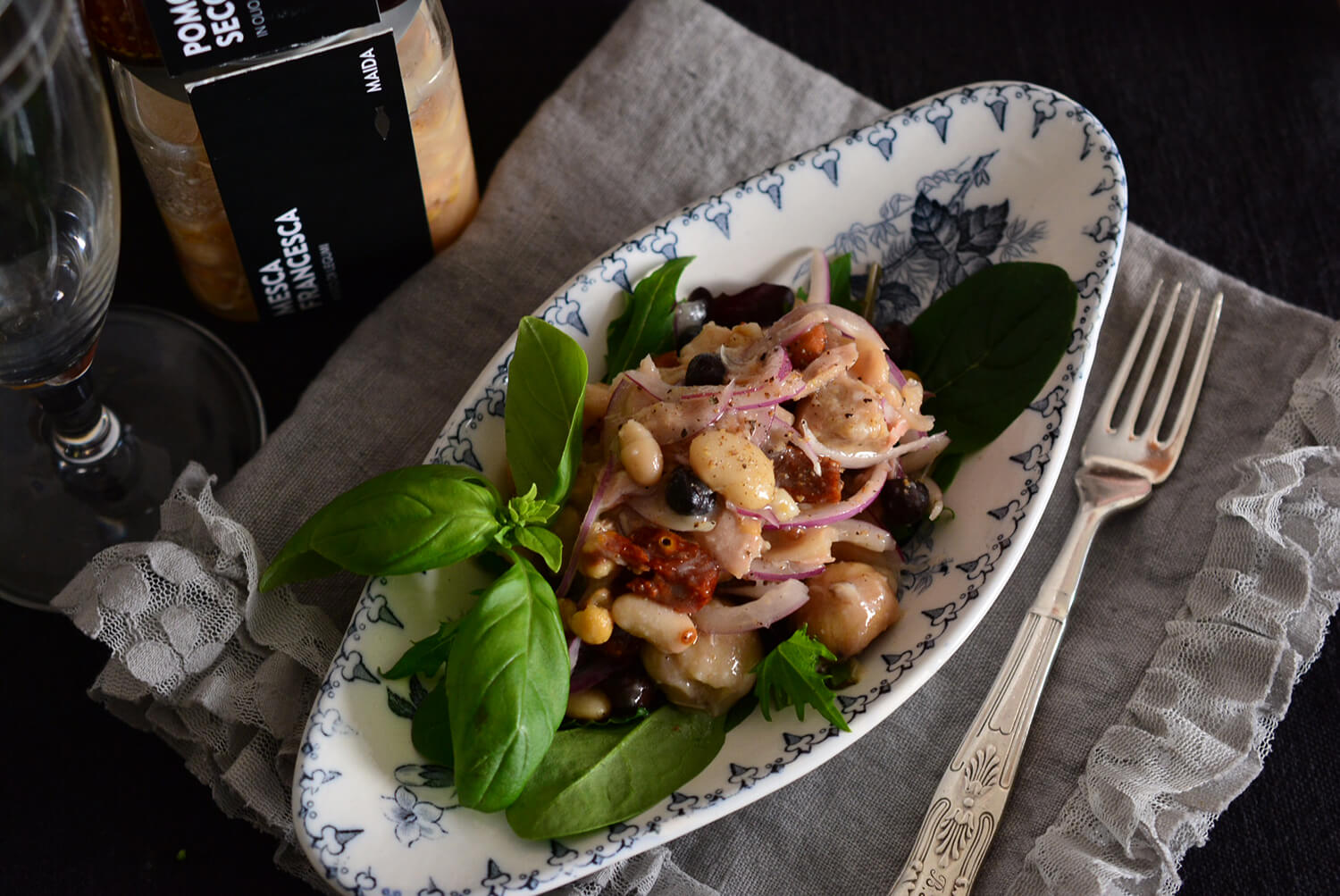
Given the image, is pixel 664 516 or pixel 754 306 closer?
pixel 664 516

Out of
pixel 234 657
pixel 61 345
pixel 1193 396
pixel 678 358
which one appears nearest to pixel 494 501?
pixel 678 358

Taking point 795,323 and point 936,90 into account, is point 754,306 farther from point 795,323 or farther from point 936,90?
point 936,90

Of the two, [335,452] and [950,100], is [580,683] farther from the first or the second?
[950,100]

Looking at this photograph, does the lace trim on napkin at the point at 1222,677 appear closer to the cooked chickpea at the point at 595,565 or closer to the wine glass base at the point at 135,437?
the cooked chickpea at the point at 595,565

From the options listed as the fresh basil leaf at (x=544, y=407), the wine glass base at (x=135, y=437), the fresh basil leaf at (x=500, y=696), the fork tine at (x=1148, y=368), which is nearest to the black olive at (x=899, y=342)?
the fork tine at (x=1148, y=368)

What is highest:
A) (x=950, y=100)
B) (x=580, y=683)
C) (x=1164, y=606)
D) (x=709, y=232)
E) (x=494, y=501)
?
(x=950, y=100)

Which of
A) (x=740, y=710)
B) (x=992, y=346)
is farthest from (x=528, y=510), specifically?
(x=992, y=346)

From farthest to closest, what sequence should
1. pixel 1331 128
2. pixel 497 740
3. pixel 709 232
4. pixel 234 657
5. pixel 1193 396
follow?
1. pixel 1331 128
2. pixel 1193 396
3. pixel 709 232
4. pixel 234 657
5. pixel 497 740
